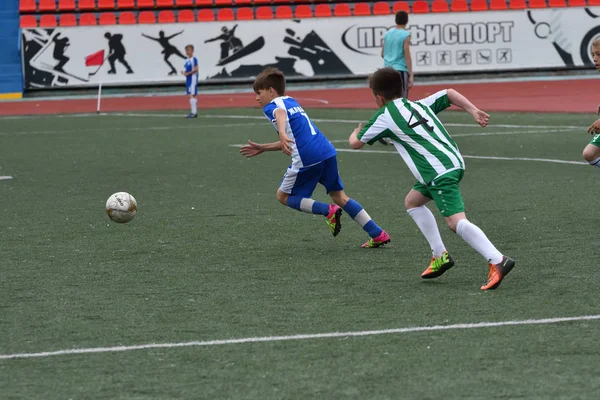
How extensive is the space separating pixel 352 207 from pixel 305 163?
20.2 inches

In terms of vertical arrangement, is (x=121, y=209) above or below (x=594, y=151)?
below

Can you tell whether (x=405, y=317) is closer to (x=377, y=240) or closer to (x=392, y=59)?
(x=377, y=240)

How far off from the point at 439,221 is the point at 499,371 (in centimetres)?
476

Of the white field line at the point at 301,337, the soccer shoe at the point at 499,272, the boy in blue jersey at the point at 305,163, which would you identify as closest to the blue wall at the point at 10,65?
→ the boy in blue jersey at the point at 305,163

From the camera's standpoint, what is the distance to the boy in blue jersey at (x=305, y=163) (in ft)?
27.0

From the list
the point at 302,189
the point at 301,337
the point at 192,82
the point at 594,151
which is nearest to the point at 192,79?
the point at 192,82

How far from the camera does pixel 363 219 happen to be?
826 centimetres

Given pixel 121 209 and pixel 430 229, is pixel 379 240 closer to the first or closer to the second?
pixel 430 229

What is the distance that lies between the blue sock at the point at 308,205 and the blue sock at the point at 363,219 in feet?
0.60

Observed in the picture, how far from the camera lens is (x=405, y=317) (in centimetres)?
588

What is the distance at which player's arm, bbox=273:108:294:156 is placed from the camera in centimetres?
754

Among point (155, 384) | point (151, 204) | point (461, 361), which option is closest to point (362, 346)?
point (461, 361)

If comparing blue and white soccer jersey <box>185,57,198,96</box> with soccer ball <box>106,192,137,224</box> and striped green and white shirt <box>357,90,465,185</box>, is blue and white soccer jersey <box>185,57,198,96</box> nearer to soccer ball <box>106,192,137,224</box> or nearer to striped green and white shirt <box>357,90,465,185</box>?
soccer ball <box>106,192,137,224</box>

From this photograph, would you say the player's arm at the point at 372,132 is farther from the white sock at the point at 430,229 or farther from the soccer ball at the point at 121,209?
the soccer ball at the point at 121,209
